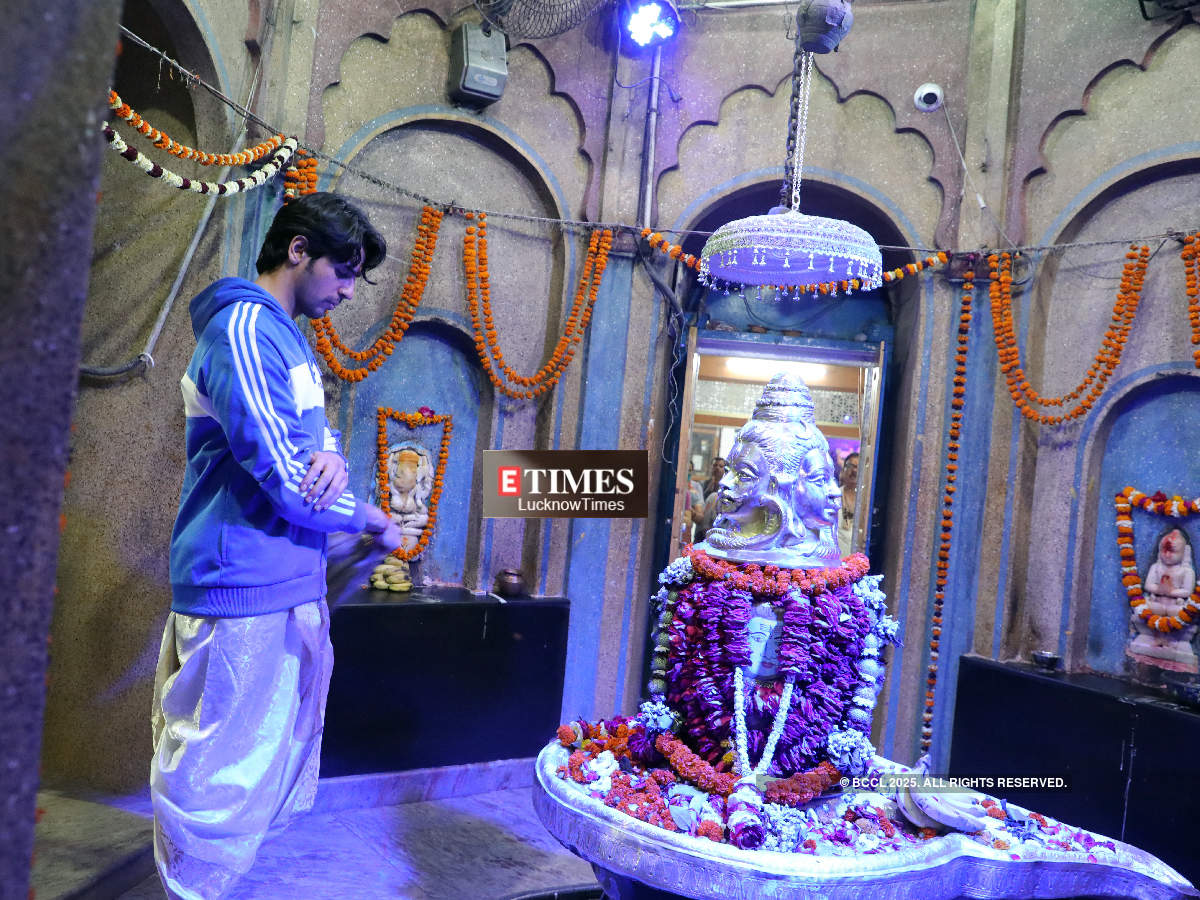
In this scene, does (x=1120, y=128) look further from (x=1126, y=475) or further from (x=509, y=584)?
(x=509, y=584)

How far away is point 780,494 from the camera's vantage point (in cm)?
390

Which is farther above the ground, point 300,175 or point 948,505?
point 300,175

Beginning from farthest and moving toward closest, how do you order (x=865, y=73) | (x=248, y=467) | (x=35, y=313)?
(x=865, y=73)
(x=248, y=467)
(x=35, y=313)

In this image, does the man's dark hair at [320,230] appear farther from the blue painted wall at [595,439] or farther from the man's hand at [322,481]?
the blue painted wall at [595,439]

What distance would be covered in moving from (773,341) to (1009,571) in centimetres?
213

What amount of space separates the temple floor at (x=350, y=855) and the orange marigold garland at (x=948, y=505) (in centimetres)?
247

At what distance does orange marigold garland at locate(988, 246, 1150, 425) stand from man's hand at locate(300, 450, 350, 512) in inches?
185

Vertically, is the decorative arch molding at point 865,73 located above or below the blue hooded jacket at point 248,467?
above

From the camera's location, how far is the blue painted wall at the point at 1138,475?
17.9 ft

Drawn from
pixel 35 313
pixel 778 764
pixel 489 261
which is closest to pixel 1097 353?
pixel 778 764

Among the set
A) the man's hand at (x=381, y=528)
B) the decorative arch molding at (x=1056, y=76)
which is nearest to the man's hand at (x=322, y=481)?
the man's hand at (x=381, y=528)

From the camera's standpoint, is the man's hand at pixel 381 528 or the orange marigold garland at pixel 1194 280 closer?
the man's hand at pixel 381 528

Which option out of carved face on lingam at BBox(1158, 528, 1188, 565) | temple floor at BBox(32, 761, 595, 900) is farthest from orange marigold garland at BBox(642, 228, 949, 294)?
temple floor at BBox(32, 761, 595, 900)

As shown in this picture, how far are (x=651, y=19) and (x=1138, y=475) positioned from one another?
151 inches
